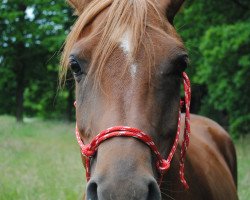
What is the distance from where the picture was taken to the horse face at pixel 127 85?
2.04 meters

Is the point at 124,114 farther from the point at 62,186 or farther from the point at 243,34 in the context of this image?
the point at 243,34

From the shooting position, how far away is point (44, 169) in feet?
26.4

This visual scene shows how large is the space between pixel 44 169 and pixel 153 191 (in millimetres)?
6329

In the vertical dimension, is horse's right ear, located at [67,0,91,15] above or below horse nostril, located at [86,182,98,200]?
above

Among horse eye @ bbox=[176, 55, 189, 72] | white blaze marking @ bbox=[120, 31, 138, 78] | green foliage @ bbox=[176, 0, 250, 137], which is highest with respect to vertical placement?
white blaze marking @ bbox=[120, 31, 138, 78]

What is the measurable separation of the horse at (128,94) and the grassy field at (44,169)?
328 cm

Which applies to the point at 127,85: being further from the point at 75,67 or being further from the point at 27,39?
the point at 27,39

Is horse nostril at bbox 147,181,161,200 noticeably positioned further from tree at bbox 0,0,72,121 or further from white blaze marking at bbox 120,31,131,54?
tree at bbox 0,0,72,121

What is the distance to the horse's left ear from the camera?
2703 mm

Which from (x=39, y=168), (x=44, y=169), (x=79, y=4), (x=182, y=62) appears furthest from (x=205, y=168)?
(x=39, y=168)

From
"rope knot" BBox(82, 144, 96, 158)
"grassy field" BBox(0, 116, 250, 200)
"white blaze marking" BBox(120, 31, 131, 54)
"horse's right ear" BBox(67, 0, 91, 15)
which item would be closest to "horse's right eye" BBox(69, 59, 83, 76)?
"white blaze marking" BBox(120, 31, 131, 54)

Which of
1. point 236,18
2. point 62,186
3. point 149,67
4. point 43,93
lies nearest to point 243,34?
point 236,18

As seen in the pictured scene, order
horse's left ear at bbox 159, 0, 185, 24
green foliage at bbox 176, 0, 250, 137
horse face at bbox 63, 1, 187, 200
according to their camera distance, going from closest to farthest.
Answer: horse face at bbox 63, 1, 187, 200, horse's left ear at bbox 159, 0, 185, 24, green foliage at bbox 176, 0, 250, 137

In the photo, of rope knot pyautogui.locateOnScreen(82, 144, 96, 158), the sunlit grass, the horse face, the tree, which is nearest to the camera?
the horse face
